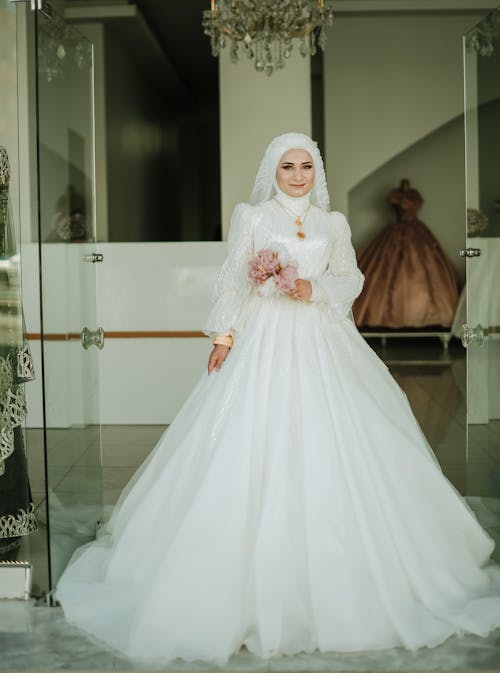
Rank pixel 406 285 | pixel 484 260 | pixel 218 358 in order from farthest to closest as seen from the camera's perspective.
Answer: pixel 406 285 → pixel 484 260 → pixel 218 358

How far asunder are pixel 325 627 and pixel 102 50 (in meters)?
6.93

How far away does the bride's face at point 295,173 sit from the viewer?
139 inches

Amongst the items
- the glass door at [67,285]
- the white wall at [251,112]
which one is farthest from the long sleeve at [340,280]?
the white wall at [251,112]

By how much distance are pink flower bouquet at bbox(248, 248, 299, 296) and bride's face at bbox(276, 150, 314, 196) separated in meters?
0.34

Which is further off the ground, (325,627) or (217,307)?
(217,307)

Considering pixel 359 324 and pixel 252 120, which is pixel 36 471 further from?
pixel 359 324

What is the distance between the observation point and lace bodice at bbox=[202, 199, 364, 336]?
3.54 metres

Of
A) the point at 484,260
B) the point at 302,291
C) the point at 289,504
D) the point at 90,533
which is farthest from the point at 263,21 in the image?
the point at 289,504

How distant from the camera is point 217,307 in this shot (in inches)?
140

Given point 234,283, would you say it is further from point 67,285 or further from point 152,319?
point 152,319

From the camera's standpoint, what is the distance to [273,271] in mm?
3348

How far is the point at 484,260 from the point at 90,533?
1.98 metres

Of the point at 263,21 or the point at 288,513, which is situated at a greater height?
the point at 263,21

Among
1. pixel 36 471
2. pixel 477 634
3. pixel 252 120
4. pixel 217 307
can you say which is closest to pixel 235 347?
pixel 217 307
